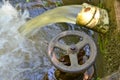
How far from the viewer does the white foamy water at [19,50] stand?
14.1 feet

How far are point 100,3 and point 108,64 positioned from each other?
1.30 meters

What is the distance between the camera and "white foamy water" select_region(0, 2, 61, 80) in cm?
429

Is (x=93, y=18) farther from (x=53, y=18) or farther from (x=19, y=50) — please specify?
(x=19, y=50)

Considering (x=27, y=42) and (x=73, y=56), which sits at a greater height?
→ (x=73, y=56)

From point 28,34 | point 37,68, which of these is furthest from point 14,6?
point 37,68

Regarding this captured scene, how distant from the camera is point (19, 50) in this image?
469cm

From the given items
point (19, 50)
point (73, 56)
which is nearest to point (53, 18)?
point (19, 50)

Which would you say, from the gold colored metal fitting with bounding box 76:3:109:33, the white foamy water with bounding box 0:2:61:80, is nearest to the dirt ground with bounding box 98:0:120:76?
the gold colored metal fitting with bounding box 76:3:109:33

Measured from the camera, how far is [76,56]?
3.36 m

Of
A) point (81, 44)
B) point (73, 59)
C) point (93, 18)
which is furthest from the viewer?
point (93, 18)

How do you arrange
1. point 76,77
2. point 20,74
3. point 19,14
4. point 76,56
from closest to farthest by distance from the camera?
point 76,56
point 76,77
point 20,74
point 19,14

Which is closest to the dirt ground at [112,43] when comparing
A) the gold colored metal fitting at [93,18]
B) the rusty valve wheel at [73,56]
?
the gold colored metal fitting at [93,18]

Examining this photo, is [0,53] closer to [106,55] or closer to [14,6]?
[14,6]

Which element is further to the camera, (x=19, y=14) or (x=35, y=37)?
(x=19, y=14)
